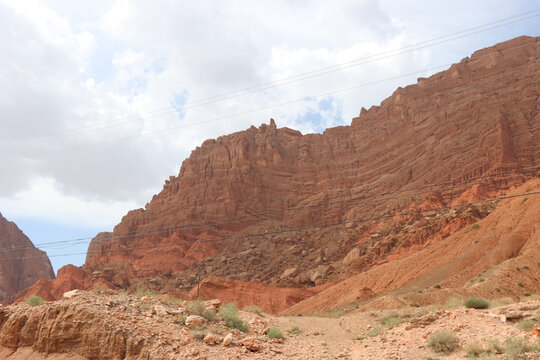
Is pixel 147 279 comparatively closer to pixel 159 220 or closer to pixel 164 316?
pixel 159 220

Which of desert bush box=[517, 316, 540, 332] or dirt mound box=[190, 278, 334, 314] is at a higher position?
desert bush box=[517, 316, 540, 332]

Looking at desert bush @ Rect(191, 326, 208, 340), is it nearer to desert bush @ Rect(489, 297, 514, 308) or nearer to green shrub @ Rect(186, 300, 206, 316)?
green shrub @ Rect(186, 300, 206, 316)

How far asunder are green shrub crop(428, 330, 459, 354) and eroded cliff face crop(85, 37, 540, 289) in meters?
44.7

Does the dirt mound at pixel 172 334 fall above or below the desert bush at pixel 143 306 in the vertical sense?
below

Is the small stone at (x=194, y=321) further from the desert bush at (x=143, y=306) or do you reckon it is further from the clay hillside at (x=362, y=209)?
the clay hillside at (x=362, y=209)

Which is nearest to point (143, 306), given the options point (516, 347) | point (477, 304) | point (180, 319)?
point (180, 319)

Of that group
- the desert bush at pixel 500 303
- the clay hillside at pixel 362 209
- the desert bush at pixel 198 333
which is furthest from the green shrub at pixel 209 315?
the clay hillside at pixel 362 209

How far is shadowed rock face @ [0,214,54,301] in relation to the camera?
335 feet

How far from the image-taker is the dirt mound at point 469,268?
108 ft

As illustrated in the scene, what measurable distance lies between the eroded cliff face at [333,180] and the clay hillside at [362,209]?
271 millimetres

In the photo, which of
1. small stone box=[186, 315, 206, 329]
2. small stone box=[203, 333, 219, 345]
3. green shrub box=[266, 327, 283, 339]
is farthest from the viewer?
green shrub box=[266, 327, 283, 339]

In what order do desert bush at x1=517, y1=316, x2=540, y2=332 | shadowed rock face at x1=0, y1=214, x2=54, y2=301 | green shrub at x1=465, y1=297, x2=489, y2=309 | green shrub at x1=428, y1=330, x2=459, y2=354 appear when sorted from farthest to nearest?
shadowed rock face at x1=0, y1=214, x2=54, y2=301 → green shrub at x1=465, y1=297, x2=489, y2=309 → green shrub at x1=428, y1=330, x2=459, y2=354 → desert bush at x1=517, y1=316, x2=540, y2=332

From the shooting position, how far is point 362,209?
270ft

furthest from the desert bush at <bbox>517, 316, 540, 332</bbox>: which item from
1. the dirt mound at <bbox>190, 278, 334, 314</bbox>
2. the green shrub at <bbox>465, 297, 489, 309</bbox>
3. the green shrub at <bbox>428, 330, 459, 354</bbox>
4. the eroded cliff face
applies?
the eroded cliff face
